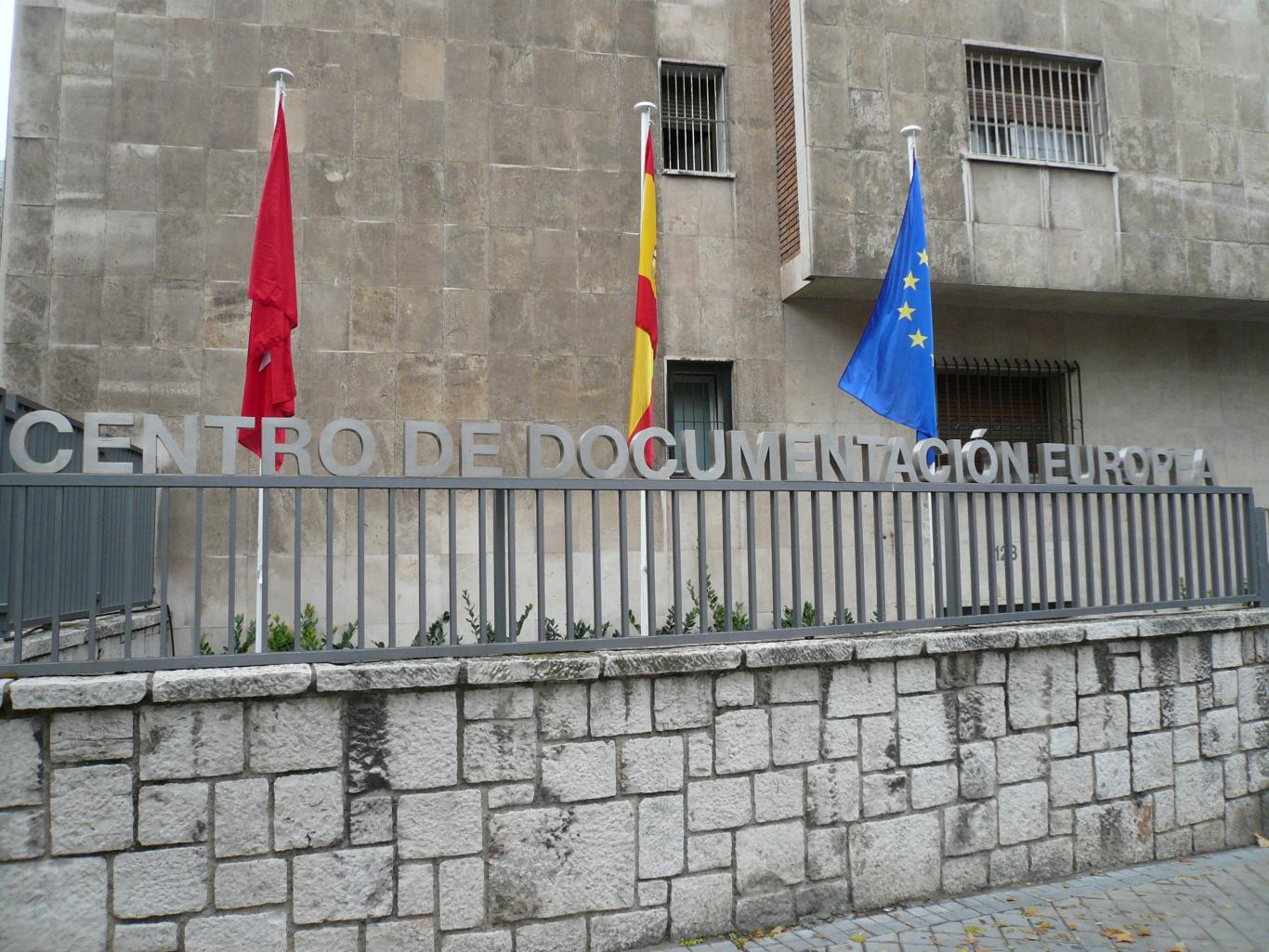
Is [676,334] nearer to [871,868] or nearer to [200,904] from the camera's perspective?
[871,868]

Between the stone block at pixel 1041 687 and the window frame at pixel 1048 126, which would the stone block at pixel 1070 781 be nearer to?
the stone block at pixel 1041 687

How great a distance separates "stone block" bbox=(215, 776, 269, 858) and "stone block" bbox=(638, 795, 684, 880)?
1849 millimetres

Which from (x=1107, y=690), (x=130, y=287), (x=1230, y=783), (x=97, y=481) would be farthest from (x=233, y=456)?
(x=1230, y=783)

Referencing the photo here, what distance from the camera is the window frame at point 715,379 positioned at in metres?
11.6

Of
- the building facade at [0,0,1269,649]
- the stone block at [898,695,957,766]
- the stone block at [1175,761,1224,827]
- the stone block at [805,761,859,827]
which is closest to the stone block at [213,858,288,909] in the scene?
the stone block at [805,761,859,827]

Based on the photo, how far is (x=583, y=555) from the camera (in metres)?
10.9

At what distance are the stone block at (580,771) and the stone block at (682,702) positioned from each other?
31cm

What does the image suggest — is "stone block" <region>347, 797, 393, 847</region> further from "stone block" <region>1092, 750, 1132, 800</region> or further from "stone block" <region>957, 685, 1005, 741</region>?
"stone block" <region>1092, 750, 1132, 800</region>

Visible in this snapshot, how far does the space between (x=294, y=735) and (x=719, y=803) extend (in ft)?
7.35

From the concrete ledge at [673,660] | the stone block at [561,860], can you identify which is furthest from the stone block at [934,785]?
the stone block at [561,860]

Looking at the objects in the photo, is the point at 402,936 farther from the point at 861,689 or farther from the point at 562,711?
the point at 861,689

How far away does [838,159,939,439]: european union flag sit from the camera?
8922 millimetres

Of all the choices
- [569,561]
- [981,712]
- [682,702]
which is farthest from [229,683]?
[981,712]

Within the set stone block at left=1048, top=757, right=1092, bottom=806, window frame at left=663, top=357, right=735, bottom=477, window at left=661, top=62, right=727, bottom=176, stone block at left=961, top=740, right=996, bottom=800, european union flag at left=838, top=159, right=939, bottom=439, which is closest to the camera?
stone block at left=961, top=740, right=996, bottom=800
